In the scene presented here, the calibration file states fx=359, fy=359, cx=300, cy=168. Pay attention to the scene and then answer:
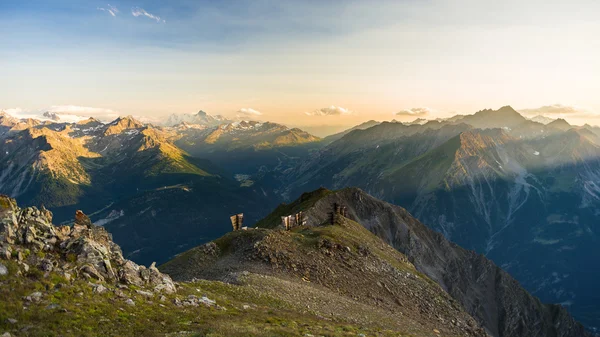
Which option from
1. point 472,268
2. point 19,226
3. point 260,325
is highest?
point 19,226

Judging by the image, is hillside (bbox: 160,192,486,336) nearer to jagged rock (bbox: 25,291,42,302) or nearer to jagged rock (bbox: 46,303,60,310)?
jagged rock (bbox: 46,303,60,310)

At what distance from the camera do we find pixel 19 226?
Answer: 33.1 m

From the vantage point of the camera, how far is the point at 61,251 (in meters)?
34.3

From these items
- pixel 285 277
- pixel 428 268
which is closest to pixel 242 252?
pixel 285 277

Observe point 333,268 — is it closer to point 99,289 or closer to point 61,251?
point 99,289

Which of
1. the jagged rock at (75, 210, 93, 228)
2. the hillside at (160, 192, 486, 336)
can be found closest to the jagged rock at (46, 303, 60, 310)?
the jagged rock at (75, 210, 93, 228)

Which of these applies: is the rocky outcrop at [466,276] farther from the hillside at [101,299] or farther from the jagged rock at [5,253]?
the jagged rock at [5,253]

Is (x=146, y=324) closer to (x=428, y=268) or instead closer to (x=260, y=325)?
(x=260, y=325)

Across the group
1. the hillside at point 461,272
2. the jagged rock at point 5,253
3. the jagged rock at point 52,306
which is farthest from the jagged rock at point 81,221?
the hillside at point 461,272

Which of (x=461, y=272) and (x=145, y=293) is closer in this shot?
(x=145, y=293)

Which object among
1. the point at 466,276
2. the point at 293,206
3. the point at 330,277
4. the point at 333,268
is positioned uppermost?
the point at 333,268

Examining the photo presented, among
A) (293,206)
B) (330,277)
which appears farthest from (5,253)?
(293,206)

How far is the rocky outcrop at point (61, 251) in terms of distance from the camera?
1222 inches

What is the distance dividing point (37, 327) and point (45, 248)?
10.7m
